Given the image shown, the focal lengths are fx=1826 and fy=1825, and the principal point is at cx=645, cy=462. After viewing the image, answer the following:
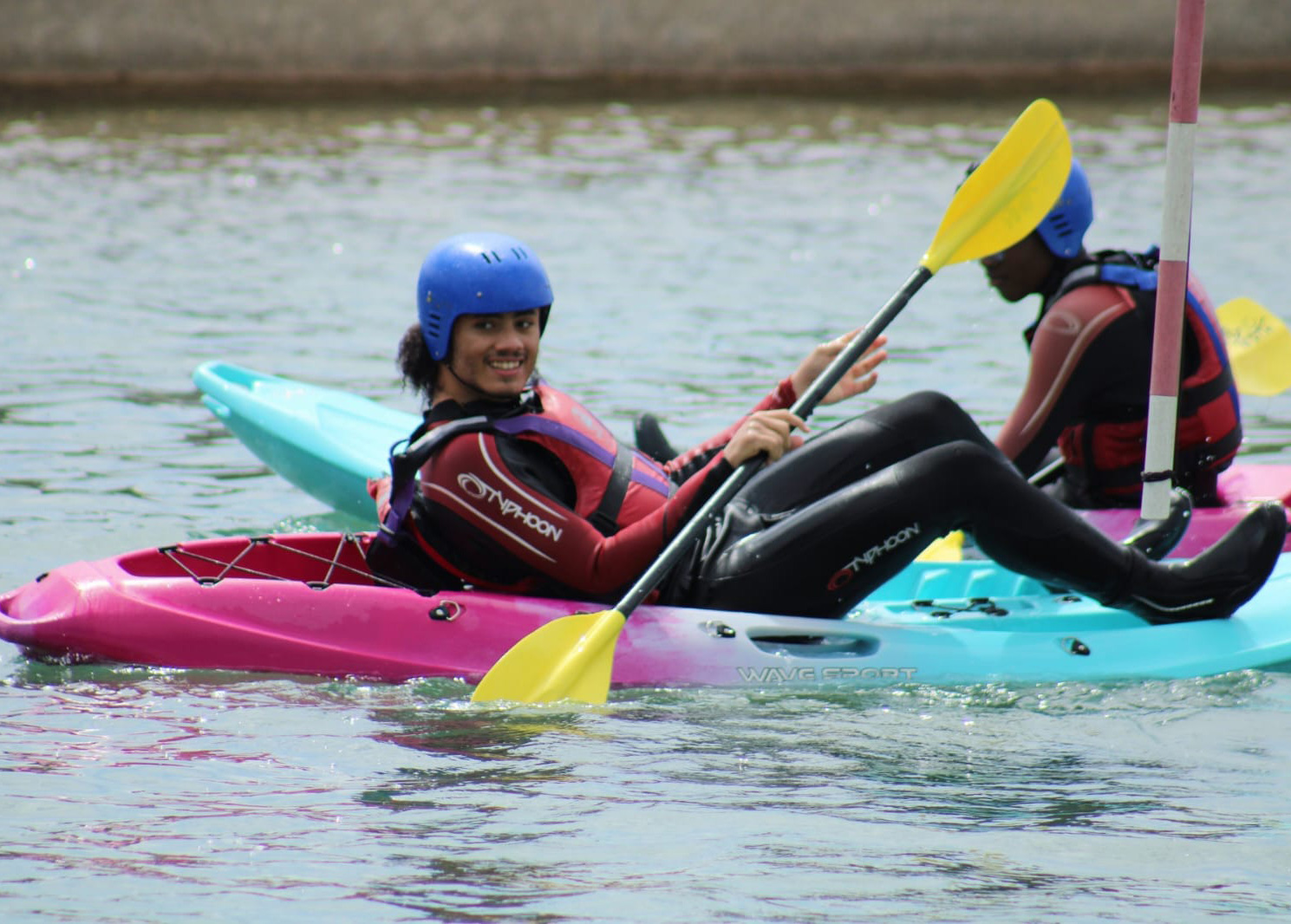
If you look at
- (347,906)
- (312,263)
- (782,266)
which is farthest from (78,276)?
(347,906)

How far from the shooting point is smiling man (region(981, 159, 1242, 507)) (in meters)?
5.19

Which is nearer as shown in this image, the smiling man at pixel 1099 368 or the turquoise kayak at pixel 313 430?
the smiling man at pixel 1099 368

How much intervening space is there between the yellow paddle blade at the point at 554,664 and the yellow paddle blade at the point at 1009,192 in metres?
1.48

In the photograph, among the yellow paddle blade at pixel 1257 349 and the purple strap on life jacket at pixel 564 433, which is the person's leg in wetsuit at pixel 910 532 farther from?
the yellow paddle blade at pixel 1257 349

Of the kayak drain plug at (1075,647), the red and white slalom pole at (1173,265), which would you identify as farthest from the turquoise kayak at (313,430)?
the kayak drain plug at (1075,647)

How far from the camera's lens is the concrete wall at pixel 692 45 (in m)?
21.3

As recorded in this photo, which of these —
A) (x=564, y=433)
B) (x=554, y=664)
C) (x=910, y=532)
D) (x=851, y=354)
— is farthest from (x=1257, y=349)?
(x=554, y=664)

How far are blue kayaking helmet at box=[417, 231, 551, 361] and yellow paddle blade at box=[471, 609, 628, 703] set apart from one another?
706mm

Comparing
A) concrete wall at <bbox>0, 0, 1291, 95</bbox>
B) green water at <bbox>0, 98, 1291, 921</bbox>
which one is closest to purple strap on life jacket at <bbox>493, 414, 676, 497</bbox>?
green water at <bbox>0, 98, 1291, 921</bbox>

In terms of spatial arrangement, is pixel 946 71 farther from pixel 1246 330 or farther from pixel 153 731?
pixel 153 731

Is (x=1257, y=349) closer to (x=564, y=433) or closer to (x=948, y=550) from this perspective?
(x=948, y=550)

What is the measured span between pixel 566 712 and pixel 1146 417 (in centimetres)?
205

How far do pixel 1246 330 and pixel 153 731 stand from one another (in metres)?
4.12

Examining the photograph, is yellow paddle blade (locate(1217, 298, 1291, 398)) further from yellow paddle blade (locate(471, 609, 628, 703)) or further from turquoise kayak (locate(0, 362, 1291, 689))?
yellow paddle blade (locate(471, 609, 628, 703))
